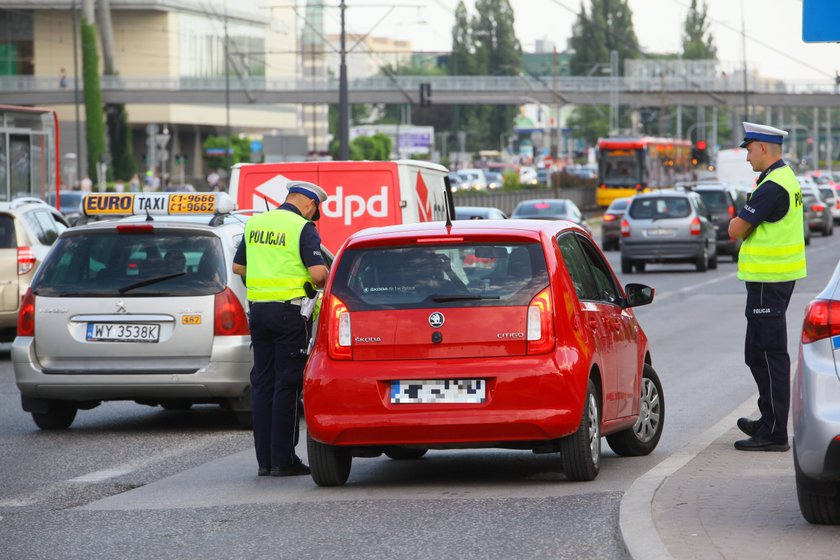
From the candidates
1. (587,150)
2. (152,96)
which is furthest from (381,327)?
(587,150)

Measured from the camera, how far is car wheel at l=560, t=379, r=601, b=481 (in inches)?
346

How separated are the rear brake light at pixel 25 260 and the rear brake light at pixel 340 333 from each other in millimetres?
9995

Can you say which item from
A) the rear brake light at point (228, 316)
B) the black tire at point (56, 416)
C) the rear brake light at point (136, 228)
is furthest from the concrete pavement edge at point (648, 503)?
the black tire at point (56, 416)

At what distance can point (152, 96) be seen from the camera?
10762 centimetres

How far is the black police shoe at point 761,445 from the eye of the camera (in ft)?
31.5

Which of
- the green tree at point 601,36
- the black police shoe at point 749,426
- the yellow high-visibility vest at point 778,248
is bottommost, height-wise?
the black police shoe at point 749,426

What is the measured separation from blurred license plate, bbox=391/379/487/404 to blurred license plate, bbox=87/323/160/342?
11.9ft

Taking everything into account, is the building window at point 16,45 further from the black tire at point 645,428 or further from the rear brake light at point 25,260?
the black tire at point 645,428

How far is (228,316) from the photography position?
Answer: 467 inches

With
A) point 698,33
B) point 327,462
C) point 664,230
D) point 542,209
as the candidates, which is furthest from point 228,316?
point 698,33

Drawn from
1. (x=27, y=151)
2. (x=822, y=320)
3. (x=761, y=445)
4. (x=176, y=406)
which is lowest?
(x=176, y=406)

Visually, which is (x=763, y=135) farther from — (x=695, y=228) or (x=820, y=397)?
(x=695, y=228)

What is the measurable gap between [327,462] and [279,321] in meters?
0.98

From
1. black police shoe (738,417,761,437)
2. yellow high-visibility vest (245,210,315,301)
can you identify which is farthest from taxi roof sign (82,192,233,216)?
black police shoe (738,417,761,437)
